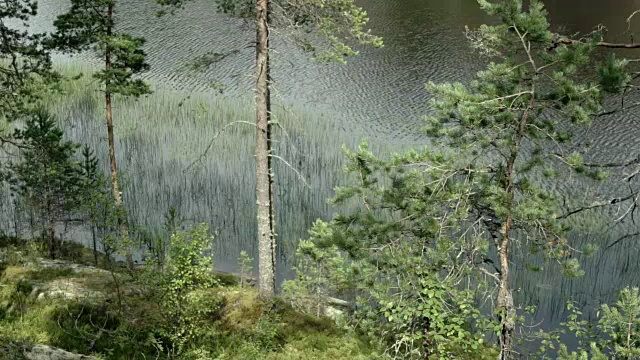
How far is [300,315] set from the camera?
44.2ft

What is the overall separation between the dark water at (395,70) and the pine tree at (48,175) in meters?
6.36

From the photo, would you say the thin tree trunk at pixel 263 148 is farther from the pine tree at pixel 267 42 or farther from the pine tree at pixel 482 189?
the pine tree at pixel 482 189

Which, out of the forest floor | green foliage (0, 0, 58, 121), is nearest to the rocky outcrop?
the forest floor

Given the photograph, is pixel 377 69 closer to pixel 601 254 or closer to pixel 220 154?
pixel 220 154

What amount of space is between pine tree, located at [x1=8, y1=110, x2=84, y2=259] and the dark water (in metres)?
6.36

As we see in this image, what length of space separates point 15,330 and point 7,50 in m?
5.68

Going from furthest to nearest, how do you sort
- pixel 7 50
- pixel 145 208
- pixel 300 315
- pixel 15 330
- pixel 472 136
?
pixel 145 208, pixel 300 315, pixel 7 50, pixel 15 330, pixel 472 136

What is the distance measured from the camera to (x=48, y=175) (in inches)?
651

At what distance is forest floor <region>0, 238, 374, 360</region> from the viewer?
10.6 m

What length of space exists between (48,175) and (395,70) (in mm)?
20270

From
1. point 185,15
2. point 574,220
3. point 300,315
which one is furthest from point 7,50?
point 185,15

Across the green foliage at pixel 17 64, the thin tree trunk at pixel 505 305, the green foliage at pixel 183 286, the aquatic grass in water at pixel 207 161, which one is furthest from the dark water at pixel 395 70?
the thin tree trunk at pixel 505 305

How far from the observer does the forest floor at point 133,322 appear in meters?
10.6

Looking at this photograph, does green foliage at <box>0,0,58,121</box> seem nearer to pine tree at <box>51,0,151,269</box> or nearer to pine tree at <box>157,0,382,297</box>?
pine tree at <box>51,0,151,269</box>
